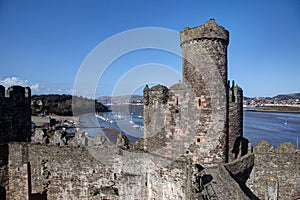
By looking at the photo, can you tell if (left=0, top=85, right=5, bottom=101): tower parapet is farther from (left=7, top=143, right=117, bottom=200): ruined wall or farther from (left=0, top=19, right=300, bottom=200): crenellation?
Answer: (left=7, top=143, right=117, bottom=200): ruined wall

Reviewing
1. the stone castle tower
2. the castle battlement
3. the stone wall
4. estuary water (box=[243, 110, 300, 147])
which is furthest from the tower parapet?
estuary water (box=[243, 110, 300, 147])

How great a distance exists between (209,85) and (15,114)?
974 cm

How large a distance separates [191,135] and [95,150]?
450 centimetres

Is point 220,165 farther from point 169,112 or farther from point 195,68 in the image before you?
point 195,68

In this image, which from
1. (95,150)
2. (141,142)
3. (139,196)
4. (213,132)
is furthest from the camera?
(141,142)

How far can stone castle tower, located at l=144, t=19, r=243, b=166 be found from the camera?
10.0 metres

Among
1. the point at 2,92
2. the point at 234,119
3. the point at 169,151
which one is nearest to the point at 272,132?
the point at 234,119

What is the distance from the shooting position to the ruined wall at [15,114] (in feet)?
37.6

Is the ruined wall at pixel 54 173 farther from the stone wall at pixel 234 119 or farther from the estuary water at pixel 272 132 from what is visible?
the estuary water at pixel 272 132

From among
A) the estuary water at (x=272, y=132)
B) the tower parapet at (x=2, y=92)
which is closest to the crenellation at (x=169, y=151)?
the tower parapet at (x=2, y=92)

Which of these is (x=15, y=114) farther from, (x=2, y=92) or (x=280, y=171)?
(x=280, y=171)

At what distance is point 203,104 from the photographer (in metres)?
10.1

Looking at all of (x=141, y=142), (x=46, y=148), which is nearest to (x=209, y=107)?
(x=141, y=142)

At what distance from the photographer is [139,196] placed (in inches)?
374
